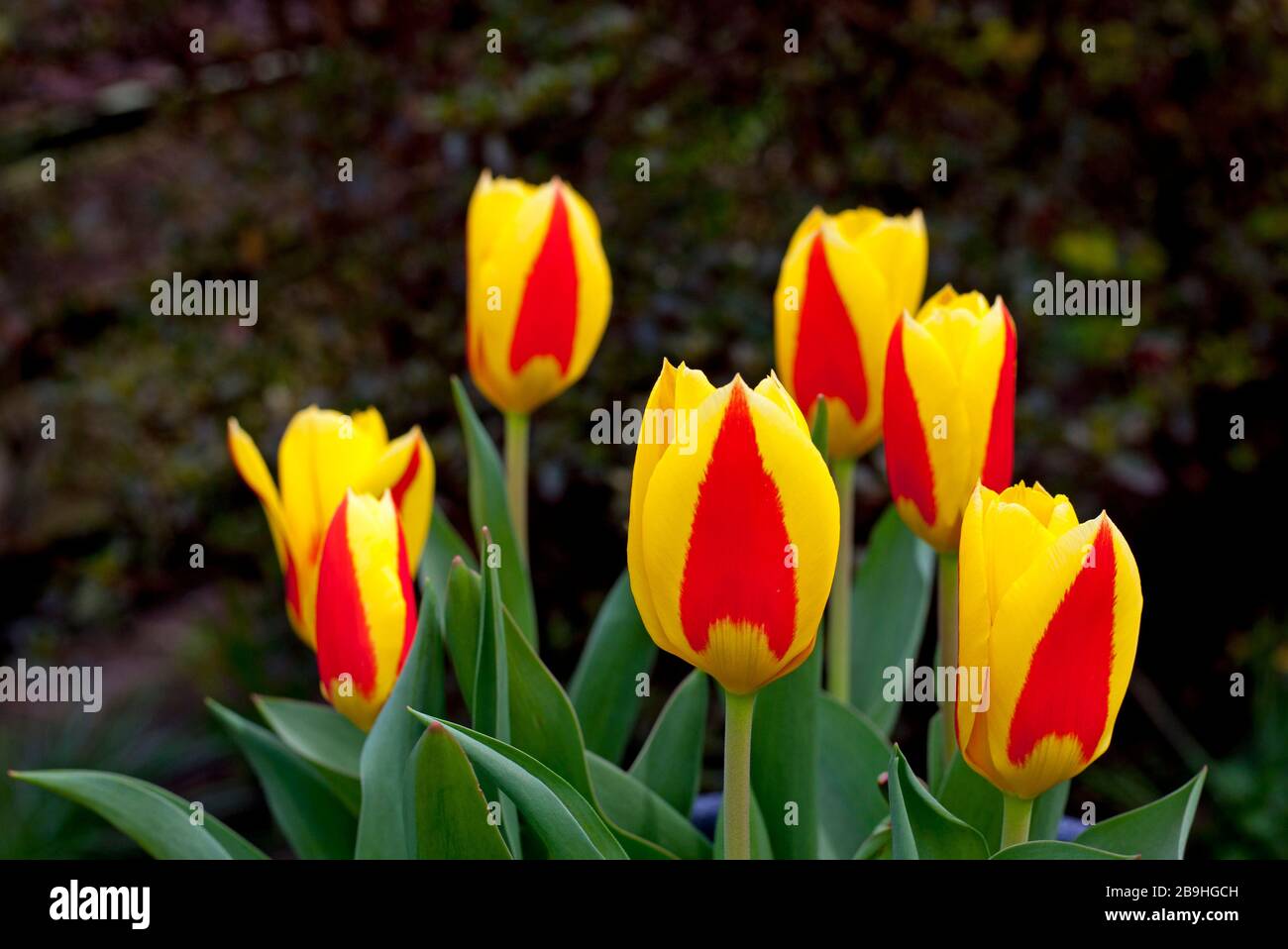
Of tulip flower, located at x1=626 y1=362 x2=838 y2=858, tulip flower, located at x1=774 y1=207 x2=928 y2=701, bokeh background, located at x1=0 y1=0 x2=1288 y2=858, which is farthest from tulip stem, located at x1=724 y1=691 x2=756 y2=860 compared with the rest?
bokeh background, located at x1=0 y1=0 x2=1288 y2=858

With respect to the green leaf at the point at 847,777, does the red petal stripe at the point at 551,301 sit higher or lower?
higher

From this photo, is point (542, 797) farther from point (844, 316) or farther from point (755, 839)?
point (844, 316)

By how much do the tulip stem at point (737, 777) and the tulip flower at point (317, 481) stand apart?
0.26 metres

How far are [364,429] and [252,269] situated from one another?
146 cm

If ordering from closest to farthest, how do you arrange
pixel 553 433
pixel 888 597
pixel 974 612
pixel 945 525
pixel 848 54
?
pixel 974 612 < pixel 945 525 < pixel 888 597 < pixel 553 433 < pixel 848 54

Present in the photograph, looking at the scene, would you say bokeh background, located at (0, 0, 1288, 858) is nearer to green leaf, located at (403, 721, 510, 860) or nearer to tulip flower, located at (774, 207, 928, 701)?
tulip flower, located at (774, 207, 928, 701)

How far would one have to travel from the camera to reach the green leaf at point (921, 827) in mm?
684

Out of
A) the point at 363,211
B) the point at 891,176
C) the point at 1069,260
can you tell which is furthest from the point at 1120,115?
the point at 363,211

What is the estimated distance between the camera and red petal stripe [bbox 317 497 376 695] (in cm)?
77

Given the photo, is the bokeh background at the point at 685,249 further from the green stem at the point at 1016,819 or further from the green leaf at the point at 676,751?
the green stem at the point at 1016,819

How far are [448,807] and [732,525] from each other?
0.72 ft

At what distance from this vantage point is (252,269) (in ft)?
7.39

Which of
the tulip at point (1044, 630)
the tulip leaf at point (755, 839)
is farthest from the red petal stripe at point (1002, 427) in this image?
the tulip leaf at point (755, 839)
